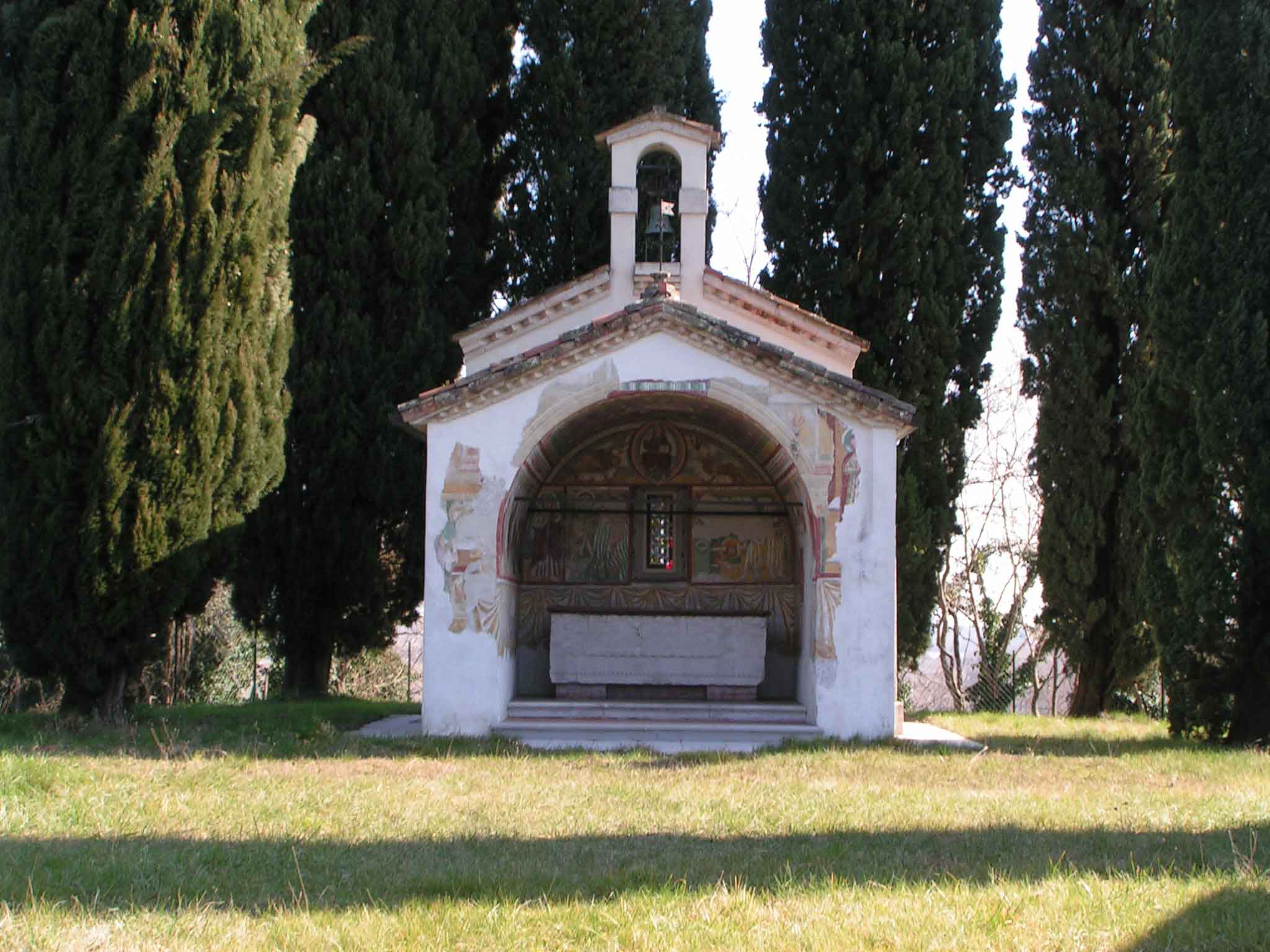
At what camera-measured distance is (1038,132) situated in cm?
1791

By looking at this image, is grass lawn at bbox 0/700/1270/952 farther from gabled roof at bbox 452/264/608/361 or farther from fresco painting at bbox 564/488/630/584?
gabled roof at bbox 452/264/608/361

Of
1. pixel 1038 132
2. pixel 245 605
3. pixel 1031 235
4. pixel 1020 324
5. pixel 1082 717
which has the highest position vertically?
pixel 1038 132

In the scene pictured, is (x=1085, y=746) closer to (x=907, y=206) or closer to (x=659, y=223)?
(x=659, y=223)

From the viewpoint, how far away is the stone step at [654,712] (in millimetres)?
13094

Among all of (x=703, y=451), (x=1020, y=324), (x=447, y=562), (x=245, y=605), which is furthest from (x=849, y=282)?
(x=245, y=605)

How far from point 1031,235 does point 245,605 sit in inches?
463

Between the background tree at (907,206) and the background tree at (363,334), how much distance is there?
189 inches

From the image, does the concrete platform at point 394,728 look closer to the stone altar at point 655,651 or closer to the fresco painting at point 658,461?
the stone altar at point 655,651

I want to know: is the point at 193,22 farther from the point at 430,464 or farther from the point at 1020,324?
the point at 1020,324

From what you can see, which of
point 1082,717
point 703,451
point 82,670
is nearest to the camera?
point 82,670

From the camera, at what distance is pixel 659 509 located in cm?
1549

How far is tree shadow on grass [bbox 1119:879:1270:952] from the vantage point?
4.47m

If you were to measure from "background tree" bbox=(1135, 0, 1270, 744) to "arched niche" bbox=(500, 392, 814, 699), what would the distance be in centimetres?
442

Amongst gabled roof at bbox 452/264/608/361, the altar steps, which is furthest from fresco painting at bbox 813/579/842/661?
gabled roof at bbox 452/264/608/361
